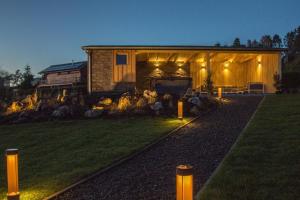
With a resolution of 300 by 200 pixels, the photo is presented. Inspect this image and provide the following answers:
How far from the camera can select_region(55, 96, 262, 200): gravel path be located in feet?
18.7

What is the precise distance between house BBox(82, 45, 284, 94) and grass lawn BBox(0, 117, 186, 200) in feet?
21.1

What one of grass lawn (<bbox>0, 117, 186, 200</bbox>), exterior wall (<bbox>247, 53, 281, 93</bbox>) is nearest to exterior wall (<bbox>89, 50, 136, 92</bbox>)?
grass lawn (<bbox>0, 117, 186, 200</bbox>)

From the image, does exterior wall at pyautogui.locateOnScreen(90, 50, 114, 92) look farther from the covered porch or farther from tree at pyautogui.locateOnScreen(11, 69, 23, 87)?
tree at pyautogui.locateOnScreen(11, 69, 23, 87)

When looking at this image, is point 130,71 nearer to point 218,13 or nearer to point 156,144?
point 156,144

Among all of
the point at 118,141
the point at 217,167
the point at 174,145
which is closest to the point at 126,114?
the point at 118,141

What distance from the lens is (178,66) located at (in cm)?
2505

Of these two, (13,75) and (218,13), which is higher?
(218,13)

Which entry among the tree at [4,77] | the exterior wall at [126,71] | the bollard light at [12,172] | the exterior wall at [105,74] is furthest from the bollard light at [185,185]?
the tree at [4,77]

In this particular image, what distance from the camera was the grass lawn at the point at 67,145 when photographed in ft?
22.0

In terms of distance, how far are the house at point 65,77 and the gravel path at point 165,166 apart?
13.2 m

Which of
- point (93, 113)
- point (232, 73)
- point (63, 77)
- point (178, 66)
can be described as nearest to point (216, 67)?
point (232, 73)

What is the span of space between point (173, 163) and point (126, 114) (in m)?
7.30

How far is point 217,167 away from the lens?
6457 millimetres

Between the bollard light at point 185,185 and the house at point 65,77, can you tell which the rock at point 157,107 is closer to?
the house at point 65,77
